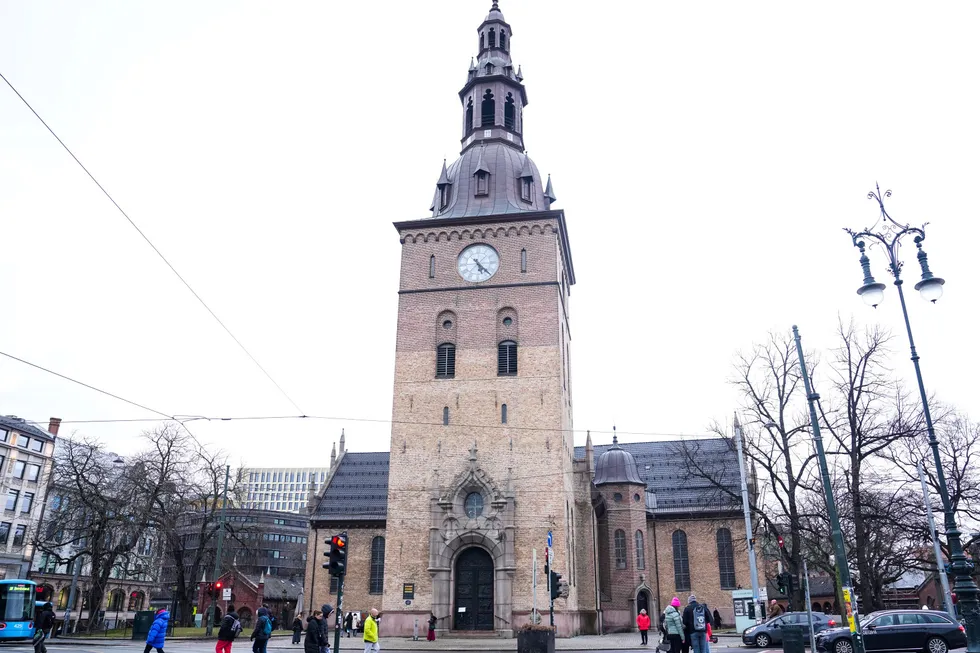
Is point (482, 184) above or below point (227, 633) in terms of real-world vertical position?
above

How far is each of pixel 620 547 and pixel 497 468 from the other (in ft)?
50.5


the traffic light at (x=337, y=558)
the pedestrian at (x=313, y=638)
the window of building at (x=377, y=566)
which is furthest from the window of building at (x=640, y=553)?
the pedestrian at (x=313, y=638)

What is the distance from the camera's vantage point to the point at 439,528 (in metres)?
35.5

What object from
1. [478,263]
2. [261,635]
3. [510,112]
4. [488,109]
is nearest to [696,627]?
[261,635]

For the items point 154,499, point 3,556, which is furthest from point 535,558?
point 3,556

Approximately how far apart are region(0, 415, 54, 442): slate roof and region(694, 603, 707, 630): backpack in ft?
219

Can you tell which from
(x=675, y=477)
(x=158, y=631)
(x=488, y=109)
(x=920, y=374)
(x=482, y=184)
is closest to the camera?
(x=920, y=374)

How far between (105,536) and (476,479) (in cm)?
2304

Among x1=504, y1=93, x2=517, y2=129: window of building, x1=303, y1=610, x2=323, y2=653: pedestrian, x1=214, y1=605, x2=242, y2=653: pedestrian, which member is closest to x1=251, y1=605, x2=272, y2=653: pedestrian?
x1=214, y1=605, x2=242, y2=653: pedestrian

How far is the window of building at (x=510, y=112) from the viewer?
46.0 m

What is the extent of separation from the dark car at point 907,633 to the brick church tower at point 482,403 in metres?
13.9

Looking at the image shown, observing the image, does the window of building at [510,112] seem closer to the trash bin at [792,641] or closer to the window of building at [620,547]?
the window of building at [620,547]

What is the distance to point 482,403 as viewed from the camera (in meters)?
37.6

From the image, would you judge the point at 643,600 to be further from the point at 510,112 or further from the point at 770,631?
the point at 510,112
